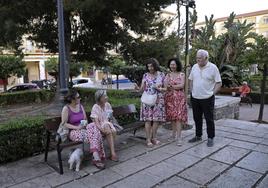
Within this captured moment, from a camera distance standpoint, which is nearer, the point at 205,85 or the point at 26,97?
the point at 205,85

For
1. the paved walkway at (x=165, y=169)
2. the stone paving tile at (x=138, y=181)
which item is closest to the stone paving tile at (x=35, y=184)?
the paved walkway at (x=165, y=169)

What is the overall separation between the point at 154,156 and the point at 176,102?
1.10 m

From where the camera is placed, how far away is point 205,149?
4.46 metres

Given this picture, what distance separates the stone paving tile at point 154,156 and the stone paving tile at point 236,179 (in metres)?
0.98

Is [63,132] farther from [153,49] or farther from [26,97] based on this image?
[26,97]

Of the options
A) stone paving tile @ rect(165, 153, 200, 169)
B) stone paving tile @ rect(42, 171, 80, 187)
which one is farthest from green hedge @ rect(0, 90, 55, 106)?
stone paving tile @ rect(165, 153, 200, 169)

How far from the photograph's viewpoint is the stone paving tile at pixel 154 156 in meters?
4.02

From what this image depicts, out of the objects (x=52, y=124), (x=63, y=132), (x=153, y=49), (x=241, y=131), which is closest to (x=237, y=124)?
(x=241, y=131)

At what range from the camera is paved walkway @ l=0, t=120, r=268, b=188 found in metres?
3.29

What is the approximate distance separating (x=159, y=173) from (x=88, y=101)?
301 inches

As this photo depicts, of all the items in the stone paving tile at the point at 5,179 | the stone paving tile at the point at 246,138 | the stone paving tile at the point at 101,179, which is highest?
the stone paving tile at the point at 246,138

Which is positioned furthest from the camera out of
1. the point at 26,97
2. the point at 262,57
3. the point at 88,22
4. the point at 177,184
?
the point at 26,97

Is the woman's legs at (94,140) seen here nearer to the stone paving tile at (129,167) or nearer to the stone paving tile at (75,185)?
the stone paving tile at (129,167)

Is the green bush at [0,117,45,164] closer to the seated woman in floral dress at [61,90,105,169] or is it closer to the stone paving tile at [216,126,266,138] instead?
the seated woman in floral dress at [61,90,105,169]
